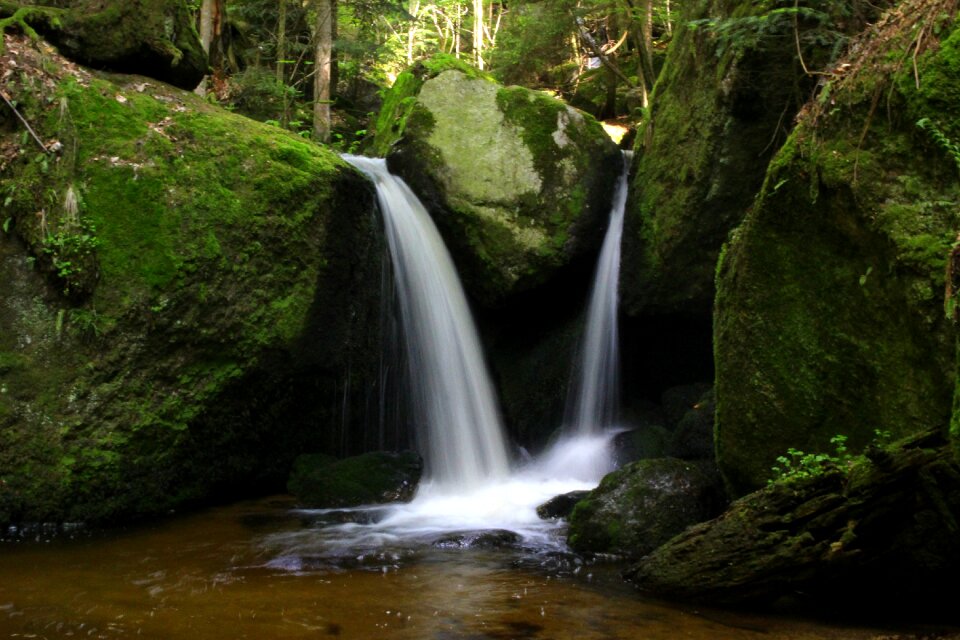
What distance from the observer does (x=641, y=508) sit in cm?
559

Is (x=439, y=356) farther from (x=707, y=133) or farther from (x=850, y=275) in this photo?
(x=850, y=275)

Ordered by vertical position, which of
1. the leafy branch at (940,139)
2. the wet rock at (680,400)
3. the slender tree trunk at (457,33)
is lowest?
the wet rock at (680,400)

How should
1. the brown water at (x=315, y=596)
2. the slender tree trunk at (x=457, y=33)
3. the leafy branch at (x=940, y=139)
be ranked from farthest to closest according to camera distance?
the slender tree trunk at (x=457, y=33), the leafy branch at (x=940, y=139), the brown water at (x=315, y=596)

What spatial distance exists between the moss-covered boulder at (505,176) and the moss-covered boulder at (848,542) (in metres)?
5.18

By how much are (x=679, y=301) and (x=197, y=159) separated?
16.2 feet

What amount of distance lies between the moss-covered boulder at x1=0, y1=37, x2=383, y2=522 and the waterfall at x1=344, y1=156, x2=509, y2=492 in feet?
3.36

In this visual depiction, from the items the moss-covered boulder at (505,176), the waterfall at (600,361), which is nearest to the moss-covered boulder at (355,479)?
the waterfall at (600,361)

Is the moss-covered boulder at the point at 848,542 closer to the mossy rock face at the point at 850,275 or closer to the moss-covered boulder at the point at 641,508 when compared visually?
the mossy rock face at the point at 850,275

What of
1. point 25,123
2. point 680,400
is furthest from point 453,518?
point 25,123

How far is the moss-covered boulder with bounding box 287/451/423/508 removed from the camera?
708cm

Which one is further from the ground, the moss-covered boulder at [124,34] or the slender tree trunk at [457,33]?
the slender tree trunk at [457,33]

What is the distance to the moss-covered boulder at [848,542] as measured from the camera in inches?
143

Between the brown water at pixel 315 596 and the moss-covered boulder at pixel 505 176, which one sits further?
the moss-covered boulder at pixel 505 176

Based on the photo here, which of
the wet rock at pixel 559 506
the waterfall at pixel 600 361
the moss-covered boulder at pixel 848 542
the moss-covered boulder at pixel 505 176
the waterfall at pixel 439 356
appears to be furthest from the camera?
the waterfall at pixel 600 361
